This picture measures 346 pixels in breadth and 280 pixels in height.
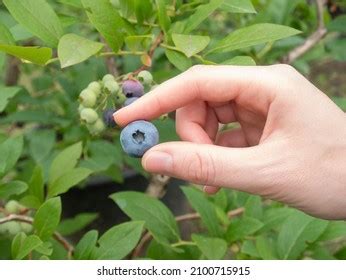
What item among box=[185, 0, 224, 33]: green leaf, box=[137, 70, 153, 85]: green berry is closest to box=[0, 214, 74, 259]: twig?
box=[137, 70, 153, 85]: green berry

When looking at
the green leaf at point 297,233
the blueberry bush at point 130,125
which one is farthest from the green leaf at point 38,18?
the green leaf at point 297,233

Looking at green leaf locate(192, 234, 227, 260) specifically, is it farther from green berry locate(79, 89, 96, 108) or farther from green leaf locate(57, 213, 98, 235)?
green leaf locate(57, 213, 98, 235)

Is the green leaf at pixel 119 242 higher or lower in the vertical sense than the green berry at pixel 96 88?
lower

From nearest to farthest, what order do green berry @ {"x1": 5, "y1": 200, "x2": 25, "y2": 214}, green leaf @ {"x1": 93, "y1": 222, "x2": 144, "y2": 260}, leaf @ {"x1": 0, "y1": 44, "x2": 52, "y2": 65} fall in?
leaf @ {"x1": 0, "y1": 44, "x2": 52, "y2": 65} → green leaf @ {"x1": 93, "y1": 222, "x2": 144, "y2": 260} → green berry @ {"x1": 5, "y1": 200, "x2": 25, "y2": 214}

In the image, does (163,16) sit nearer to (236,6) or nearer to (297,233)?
(236,6)

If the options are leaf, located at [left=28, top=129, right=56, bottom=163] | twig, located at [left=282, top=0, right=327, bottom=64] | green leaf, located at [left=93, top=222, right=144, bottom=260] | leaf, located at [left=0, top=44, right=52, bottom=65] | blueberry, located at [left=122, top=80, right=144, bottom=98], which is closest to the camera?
leaf, located at [left=0, top=44, right=52, bottom=65]

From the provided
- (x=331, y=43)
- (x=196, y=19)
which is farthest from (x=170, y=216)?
(x=331, y=43)

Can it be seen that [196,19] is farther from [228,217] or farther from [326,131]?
[228,217]

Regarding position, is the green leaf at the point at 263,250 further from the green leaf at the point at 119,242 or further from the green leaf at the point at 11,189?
the green leaf at the point at 11,189
